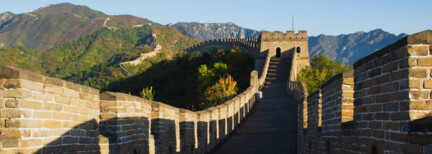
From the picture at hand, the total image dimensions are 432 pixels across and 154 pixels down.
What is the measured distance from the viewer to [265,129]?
747 inches

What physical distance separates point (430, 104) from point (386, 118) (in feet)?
2.04

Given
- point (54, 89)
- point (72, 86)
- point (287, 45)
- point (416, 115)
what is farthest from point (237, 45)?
point (416, 115)

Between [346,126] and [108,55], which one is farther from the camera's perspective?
[108,55]

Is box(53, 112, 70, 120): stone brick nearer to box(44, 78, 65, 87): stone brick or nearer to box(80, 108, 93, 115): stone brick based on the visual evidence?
box(44, 78, 65, 87): stone brick

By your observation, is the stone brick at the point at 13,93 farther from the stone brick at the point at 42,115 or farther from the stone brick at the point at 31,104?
the stone brick at the point at 42,115

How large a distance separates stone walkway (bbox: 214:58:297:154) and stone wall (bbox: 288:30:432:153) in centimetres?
742

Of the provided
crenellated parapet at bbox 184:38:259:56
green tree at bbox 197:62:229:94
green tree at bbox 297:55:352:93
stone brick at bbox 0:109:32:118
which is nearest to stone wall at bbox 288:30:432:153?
stone brick at bbox 0:109:32:118

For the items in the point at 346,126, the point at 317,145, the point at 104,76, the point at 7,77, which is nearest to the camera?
the point at 7,77

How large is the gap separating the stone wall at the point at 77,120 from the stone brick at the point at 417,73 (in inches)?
144

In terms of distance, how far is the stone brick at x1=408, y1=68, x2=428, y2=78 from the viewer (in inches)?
190

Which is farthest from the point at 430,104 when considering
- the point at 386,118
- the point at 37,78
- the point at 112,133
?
the point at 112,133

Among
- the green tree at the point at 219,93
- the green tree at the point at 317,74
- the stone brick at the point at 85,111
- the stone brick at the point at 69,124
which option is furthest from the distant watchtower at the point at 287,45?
the stone brick at the point at 69,124

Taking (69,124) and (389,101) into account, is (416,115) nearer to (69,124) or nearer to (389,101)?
(389,101)

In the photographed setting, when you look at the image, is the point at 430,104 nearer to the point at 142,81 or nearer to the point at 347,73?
the point at 347,73
